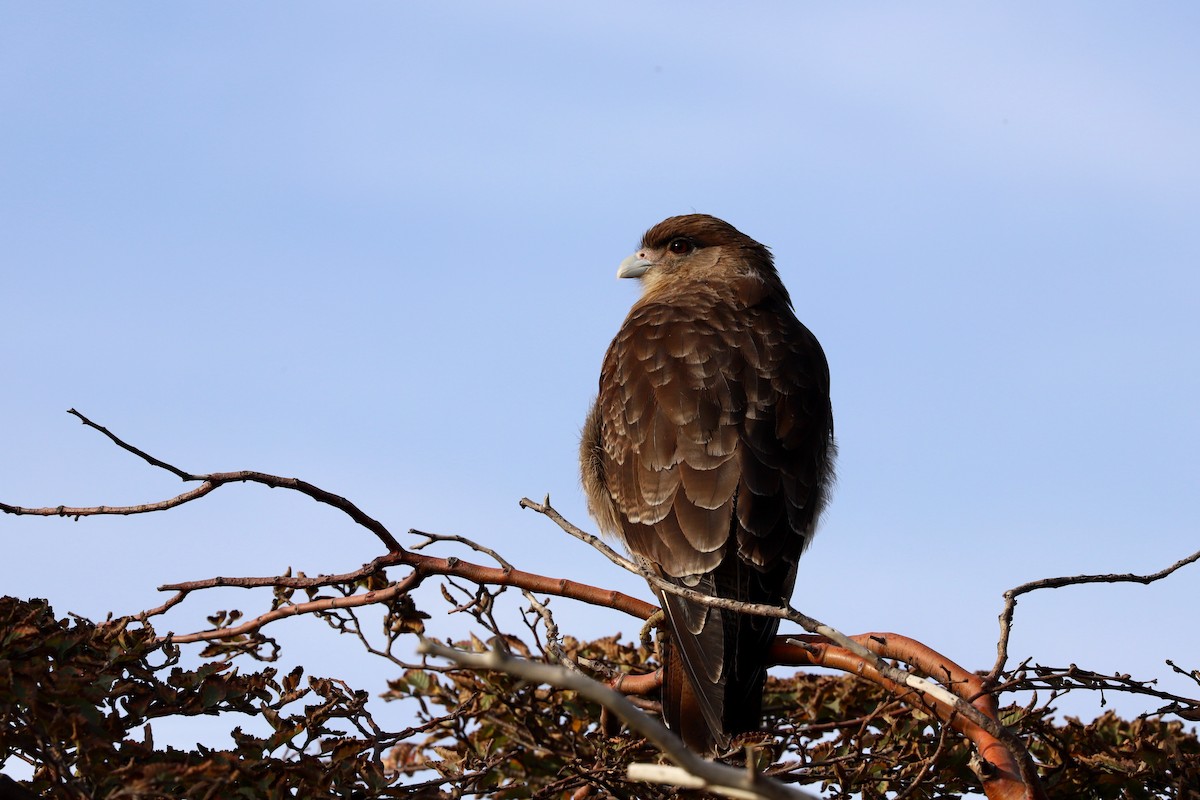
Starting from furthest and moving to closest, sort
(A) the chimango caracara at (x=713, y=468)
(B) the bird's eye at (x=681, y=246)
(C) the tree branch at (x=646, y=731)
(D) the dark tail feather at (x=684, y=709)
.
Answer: (B) the bird's eye at (x=681, y=246) → (A) the chimango caracara at (x=713, y=468) → (D) the dark tail feather at (x=684, y=709) → (C) the tree branch at (x=646, y=731)

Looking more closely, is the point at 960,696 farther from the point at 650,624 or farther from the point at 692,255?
the point at 692,255

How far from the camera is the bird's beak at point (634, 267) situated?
27.3ft

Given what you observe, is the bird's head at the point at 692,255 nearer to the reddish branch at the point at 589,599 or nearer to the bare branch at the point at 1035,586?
the reddish branch at the point at 589,599

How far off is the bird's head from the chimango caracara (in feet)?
2.53

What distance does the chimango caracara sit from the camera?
4.78m

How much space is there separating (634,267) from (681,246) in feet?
1.14

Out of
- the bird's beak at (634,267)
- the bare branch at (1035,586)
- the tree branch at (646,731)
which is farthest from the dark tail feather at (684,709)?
the bird's beak at (634,267)

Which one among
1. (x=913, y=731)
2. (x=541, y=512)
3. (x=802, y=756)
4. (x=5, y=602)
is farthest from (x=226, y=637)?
(x=913, y=731)

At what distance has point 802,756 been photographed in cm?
400

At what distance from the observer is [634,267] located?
834cm

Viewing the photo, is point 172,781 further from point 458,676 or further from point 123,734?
point 458,676

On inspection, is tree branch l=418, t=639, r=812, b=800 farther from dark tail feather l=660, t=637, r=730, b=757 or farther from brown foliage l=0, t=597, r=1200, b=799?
dark tail feather l=660, t=637, r=730, b=757

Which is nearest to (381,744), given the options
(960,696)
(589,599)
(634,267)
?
(589,599)

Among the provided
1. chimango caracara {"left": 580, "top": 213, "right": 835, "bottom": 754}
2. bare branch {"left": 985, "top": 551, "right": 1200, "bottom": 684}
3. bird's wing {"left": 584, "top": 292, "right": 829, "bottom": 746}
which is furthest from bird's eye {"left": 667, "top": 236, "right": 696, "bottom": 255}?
bare branch {"left": 985, "top": 551, "right": 1200, "bottom": 684}
